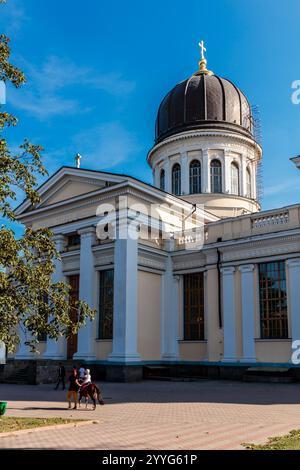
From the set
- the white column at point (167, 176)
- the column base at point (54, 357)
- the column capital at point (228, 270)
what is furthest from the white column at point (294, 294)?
the white column at point (167, 176)

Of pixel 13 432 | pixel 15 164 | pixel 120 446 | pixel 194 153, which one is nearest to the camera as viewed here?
pixel 120 446

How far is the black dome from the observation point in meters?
35.8

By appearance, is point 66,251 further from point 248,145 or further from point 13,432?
point 13,432

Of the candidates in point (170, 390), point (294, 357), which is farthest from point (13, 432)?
point (294, 357)

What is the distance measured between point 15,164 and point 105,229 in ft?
52.7

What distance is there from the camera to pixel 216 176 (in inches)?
1400

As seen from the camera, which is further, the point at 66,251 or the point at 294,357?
the point at 66,251

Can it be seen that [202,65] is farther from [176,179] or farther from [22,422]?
[22,422]

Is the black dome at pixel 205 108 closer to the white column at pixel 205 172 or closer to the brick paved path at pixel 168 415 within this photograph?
the white column at pixel 205 172

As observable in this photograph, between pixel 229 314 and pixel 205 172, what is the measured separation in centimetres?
1234

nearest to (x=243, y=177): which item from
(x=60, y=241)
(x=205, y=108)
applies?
(x=205, y=108)

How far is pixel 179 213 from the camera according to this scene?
102 feet

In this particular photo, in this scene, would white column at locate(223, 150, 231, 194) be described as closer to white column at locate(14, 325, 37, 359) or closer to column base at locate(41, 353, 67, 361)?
column base at locate(41, 353, 67, 361)

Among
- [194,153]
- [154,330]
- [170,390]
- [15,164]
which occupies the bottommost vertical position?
[170,390]
